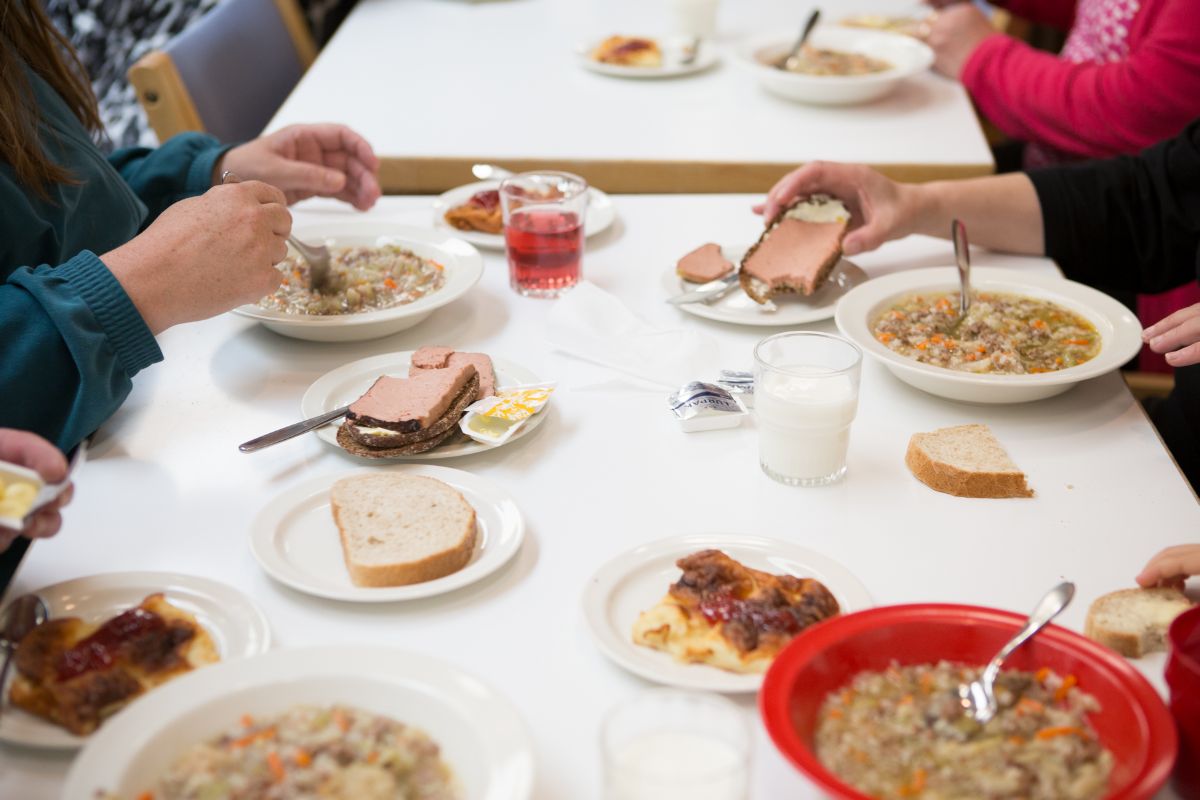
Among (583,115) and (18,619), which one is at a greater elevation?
(18,619)

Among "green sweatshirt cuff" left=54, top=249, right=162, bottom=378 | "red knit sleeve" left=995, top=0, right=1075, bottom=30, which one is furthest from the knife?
"red knit sleeve" left=995, top=0, right=1075, bottom=30

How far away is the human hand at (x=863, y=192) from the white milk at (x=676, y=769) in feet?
3.90

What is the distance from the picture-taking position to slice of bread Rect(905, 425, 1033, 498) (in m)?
1.29

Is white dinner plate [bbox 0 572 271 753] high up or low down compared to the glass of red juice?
up

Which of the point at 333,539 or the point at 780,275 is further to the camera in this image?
the point at 780,275

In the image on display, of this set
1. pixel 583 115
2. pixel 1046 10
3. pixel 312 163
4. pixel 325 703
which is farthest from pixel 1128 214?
pixel 1046 10

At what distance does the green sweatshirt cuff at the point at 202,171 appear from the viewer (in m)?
1.99

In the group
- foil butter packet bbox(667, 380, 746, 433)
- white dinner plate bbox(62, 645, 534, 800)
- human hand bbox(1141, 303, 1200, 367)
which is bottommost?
foil butter packet bbox(667, 380, 746, 433)

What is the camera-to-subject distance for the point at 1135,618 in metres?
1.04

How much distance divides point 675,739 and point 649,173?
165cm

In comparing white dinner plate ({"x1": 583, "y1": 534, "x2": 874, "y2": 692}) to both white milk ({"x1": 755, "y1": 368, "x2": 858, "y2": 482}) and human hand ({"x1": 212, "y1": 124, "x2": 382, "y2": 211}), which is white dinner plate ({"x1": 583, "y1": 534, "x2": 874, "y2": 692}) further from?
human hand ({"x1": 212, "y1": 124, "x2": 382, "y2": 211})

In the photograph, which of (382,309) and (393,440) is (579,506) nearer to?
(393,440)

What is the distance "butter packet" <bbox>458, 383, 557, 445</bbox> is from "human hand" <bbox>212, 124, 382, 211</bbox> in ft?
2.47

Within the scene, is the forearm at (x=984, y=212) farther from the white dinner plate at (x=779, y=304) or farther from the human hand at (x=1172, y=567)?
the human hand at (x=1172, y=567)
